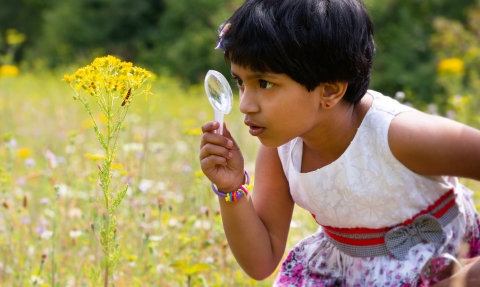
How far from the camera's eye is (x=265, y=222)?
1499mm

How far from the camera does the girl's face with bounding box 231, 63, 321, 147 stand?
122 cm

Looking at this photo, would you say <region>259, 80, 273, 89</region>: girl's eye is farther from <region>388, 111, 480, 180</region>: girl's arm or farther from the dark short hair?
<region>388, 111, 480, 180</region>: girl's arm

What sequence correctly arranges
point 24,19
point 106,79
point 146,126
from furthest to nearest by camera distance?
1. point 24,19
2. point 146,126
3. point 106,79

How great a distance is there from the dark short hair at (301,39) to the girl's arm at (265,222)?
1.06ft

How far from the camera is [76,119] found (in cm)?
426

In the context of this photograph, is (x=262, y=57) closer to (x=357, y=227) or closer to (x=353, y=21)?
(x=353, y=21)

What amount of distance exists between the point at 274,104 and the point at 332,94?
0.14 meters

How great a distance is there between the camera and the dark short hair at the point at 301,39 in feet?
3.97

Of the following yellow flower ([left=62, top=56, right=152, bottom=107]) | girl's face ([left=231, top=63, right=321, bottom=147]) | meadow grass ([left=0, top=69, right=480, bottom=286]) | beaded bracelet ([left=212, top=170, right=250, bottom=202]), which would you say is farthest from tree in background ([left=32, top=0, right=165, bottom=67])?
yellow flower ([left=62, top=56, right=152, bottom=107])

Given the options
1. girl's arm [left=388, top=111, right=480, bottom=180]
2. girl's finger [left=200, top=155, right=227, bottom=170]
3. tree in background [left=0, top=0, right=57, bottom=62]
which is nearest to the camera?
girl's arm [left=388, top=111, right=480, bottom=180]

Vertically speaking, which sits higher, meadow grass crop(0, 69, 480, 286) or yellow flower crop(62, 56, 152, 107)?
yellow flower crop(62, 56, 152, 107)

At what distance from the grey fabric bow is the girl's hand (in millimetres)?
349

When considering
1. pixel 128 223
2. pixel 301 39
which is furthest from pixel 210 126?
pixel 128 223

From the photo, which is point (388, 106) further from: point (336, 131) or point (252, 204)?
point (252, 204)
